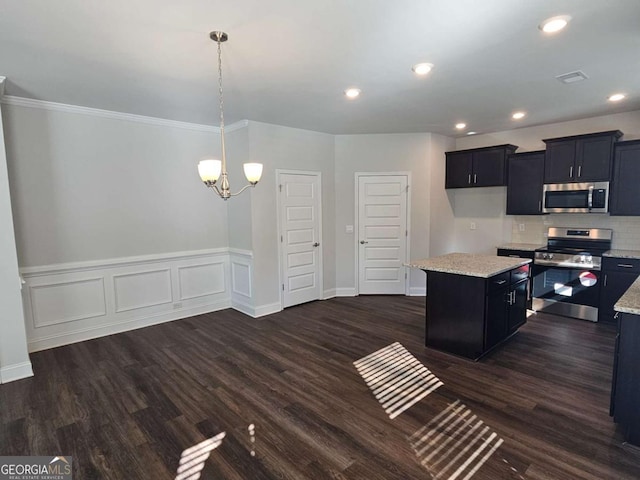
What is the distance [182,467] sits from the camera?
2.07 meters

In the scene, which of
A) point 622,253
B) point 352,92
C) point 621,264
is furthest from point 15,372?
point 622,253

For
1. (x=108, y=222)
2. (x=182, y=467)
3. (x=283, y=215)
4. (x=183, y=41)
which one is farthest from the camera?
(x=283, y=215)

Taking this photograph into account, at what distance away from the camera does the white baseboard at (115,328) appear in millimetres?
3814

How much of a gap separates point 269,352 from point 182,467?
1642 millimetres

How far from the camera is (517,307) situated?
12.6ft

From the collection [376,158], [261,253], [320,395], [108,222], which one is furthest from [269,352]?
[376,158]

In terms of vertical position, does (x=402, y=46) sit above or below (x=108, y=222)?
above

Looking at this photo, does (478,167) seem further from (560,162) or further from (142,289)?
(142,289)

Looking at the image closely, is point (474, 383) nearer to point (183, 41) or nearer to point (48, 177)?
point (183, 41)

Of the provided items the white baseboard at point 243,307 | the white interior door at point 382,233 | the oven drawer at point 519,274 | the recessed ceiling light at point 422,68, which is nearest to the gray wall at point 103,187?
the white baseboard at point 243,307

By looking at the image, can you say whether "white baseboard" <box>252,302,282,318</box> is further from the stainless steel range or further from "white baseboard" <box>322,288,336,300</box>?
the stainless steel range

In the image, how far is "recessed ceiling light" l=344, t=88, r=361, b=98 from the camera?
3.44 meters

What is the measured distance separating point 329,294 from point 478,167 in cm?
323

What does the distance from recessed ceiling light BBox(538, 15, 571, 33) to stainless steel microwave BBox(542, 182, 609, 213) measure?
9.71ft
